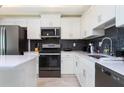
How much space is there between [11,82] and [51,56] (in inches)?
144

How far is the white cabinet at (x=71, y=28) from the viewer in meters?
6.15

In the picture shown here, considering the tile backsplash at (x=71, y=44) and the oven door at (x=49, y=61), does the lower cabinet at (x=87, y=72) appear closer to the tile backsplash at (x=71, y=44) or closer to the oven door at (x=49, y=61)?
the oven door at (x=49, y=61)

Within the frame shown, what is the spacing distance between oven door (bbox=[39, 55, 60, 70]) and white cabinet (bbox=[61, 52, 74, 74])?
0.70 ft

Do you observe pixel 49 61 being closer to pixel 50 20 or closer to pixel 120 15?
pixel 50 20

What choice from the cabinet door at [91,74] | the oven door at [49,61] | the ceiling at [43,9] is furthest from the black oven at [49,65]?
the cabinet door at [91,74]

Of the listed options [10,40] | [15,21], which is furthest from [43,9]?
[10,40]

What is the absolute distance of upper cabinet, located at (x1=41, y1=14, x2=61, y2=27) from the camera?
5.93 metres

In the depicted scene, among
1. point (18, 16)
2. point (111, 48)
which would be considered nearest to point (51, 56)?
point (18, 16)

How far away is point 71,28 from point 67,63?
4.30 feet

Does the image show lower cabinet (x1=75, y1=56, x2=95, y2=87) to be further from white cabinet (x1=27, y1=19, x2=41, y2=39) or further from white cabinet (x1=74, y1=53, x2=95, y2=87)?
white cabinet (x1=27, y1=19, x2=41, y2=39)

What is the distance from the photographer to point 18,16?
20.4 feet

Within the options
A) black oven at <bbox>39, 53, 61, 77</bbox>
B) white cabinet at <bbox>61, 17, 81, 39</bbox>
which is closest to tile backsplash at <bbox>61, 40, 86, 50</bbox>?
white cabinet at <bbox>61, 17, 81, 39</bbox>

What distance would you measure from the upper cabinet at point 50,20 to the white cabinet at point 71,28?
29 centimetres

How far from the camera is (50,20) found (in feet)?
19.5
